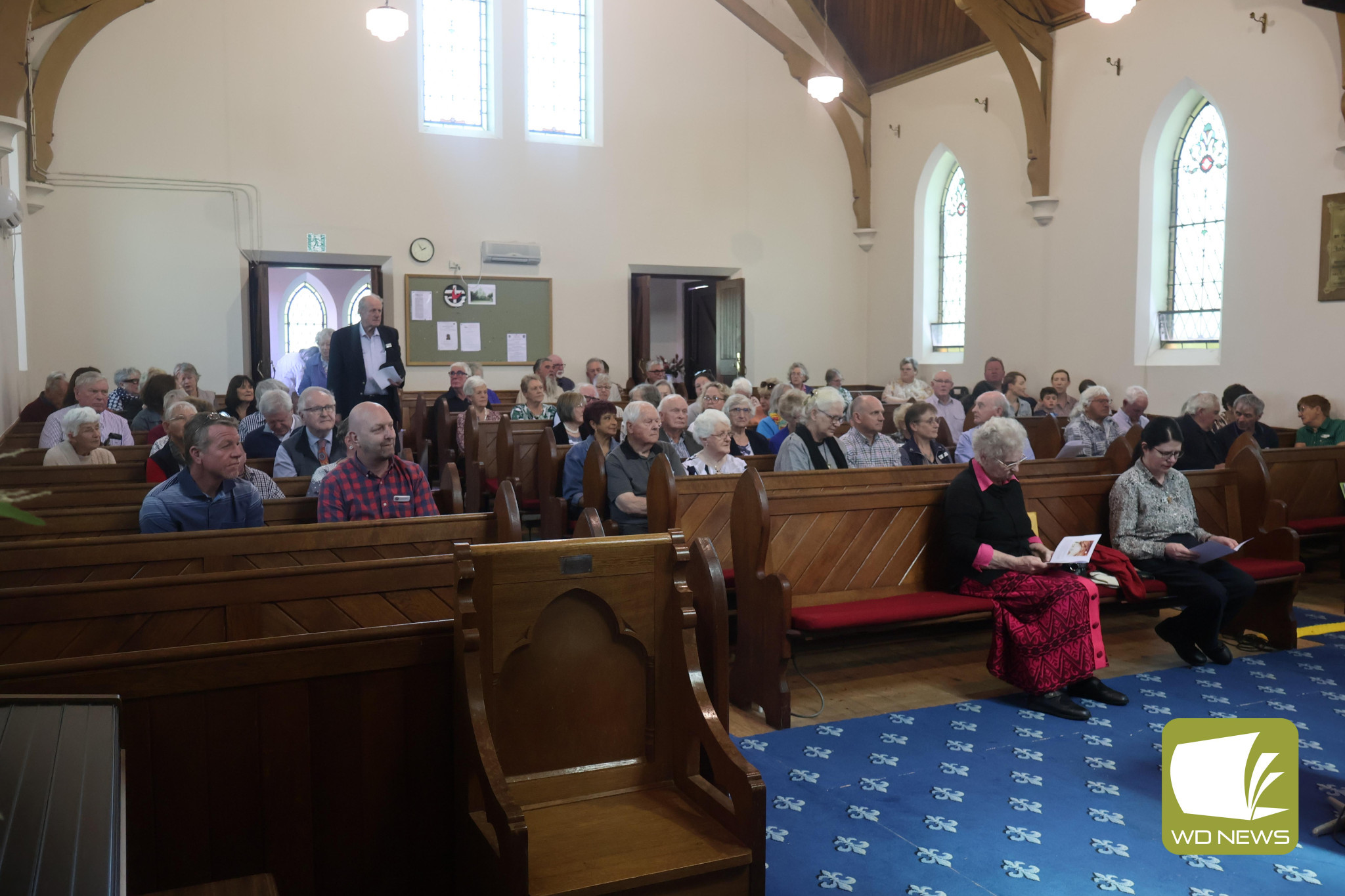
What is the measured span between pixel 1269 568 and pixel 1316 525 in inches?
60.3

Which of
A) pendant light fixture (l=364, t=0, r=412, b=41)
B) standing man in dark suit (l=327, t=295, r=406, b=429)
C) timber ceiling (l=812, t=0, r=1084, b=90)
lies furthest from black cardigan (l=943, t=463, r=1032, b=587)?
timber ceiling (l=812, t=0, r=1084, b=90)

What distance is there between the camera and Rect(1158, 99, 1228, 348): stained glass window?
28.9 ft

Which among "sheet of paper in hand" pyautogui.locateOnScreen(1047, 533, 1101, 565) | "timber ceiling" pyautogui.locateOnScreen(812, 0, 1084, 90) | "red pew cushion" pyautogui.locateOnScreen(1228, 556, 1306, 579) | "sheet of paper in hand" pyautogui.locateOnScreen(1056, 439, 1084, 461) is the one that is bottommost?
"red pew cushion" pyautogui.locateOnScreen(1228, 556, 1306, 579)

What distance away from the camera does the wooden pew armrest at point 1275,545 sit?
481cm

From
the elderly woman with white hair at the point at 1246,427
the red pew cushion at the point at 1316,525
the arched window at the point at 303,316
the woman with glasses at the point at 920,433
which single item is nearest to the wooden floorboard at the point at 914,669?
the red pew cushion at the point at 1316,525

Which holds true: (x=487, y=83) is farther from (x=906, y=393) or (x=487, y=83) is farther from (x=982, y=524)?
(x=982, y=524)

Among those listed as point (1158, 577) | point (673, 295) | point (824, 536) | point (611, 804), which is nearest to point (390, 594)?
point (611, 804)

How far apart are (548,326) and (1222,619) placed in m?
7.95

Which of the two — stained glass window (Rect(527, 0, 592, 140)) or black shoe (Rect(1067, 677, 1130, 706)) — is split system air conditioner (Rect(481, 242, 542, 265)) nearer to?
stained glass window (Rect(527, 0, 592, 140))

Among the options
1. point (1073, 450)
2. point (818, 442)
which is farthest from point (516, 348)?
point (818, 442)

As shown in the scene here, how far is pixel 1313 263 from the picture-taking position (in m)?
7.86

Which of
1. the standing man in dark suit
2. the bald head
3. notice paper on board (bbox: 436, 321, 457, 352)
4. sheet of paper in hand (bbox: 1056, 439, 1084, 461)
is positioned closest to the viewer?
the bald head

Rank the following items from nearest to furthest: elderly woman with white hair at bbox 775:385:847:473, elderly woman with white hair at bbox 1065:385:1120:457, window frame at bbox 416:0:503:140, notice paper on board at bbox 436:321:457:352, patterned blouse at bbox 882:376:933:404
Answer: elderly woman with white hair at bbox 775:385:847:473 < elderly woman with white hair at bbox 1065:385:1120:457 < patterned blouse at bbox 882:376:933:404 < window frame at bbox 416:0:503:140 < notice paper on board at bbox 436:321:457:352

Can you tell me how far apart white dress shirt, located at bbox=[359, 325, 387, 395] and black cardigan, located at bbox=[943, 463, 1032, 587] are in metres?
4.10
